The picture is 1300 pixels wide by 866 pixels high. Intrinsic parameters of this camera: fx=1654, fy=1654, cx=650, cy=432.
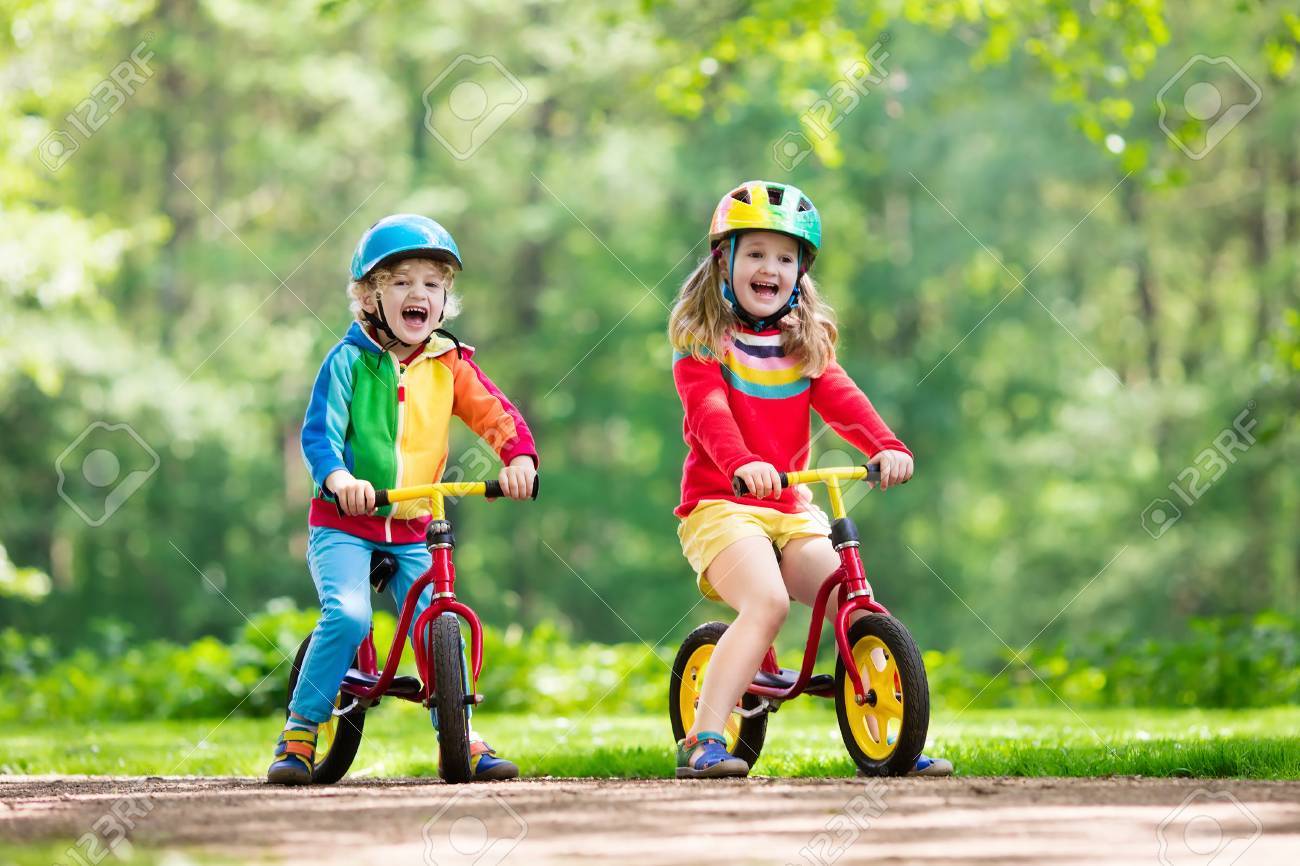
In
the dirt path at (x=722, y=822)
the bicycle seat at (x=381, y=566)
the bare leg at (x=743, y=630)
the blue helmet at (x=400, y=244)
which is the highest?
the blue helmet at (x=400, y=244)

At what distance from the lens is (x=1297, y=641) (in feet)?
34.5

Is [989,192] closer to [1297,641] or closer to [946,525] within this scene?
[946,525]

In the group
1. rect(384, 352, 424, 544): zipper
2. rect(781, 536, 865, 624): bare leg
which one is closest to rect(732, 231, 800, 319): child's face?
rect(781, 536, 865, 624): bare leg

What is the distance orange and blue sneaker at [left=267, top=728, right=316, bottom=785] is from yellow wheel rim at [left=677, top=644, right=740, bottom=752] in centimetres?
124

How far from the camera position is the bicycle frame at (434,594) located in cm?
485

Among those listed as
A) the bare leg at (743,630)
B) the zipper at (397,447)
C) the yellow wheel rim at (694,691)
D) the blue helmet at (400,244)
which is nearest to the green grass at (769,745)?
the yellow wheel rim at (694,691)

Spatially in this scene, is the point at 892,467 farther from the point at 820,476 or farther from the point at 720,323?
the point at 720,323

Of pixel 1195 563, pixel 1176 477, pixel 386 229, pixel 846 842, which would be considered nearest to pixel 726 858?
pixel 846 842

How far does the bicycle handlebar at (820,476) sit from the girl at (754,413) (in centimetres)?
5

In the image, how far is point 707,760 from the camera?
487 cm

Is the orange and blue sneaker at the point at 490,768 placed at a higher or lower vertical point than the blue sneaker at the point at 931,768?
lower

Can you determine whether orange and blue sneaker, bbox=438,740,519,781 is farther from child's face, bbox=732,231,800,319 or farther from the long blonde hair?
child's face, bbox=732,231,800,319

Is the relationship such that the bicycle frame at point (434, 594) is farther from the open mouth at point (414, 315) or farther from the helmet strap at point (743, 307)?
the helmet strap at point (743, 307)

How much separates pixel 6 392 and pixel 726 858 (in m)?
22.7
